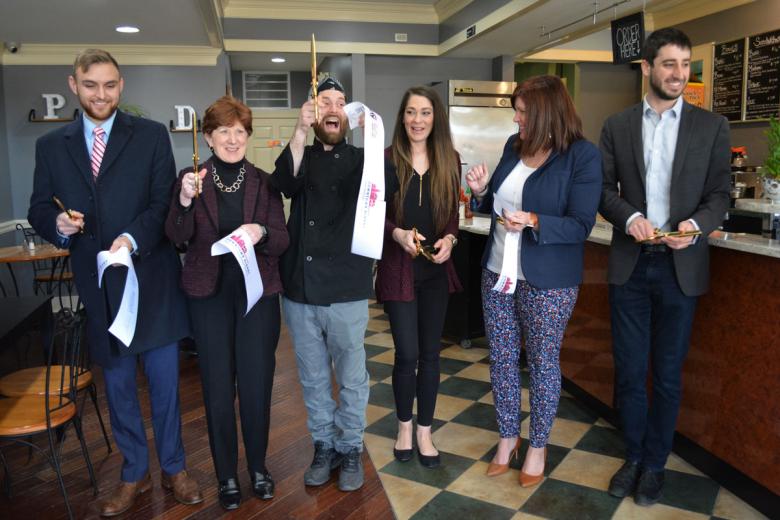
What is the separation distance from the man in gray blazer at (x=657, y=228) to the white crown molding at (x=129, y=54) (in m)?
5.58

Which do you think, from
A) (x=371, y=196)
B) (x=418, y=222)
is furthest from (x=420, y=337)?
(x=371, y=196)

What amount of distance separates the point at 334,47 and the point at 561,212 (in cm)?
558

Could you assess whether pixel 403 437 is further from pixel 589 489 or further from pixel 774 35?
pixel 774 35

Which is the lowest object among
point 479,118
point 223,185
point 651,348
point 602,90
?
point 651,348

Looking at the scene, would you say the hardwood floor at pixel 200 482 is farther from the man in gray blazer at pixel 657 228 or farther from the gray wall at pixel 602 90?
the gray wall at pixel 602 90

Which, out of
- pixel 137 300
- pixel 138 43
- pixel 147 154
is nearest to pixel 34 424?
pixel 137 300

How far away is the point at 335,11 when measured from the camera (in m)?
7.13

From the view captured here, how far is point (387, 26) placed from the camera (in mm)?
7359

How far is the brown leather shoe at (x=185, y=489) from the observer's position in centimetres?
242

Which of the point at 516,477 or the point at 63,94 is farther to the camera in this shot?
the point at 63,94

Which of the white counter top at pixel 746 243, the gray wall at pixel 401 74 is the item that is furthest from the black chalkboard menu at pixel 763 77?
the white counter top at pixel 746 243

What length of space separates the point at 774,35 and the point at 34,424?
6094 mm

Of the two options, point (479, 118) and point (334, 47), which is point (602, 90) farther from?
point (334, 47)

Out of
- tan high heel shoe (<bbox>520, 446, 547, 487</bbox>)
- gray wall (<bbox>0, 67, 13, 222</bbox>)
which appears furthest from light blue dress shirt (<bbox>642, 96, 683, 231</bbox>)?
gray wall (<bbox>0, 67, 13, 222</bbox>)
